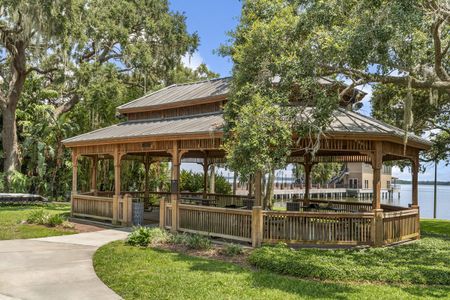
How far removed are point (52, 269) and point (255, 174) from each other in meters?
5.53

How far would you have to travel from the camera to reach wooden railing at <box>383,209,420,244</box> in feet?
42.5

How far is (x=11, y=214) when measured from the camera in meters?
19.2

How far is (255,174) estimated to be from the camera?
11.7 metres

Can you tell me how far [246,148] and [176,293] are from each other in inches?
154

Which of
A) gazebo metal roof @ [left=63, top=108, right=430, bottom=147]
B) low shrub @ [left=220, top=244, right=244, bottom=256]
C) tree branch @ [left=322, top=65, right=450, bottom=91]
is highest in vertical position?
tree branch @ [left=322, top=65, right=450, bottom=91]

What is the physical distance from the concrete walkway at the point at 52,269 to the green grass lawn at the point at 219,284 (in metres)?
0.40

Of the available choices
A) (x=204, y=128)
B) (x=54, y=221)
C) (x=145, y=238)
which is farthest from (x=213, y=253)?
(x=54, y=221)

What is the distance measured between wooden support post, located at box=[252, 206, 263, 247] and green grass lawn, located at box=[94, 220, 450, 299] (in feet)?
7.28

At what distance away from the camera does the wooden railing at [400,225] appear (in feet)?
42.5

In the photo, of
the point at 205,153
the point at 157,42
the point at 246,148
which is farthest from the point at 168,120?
the point at 157,42

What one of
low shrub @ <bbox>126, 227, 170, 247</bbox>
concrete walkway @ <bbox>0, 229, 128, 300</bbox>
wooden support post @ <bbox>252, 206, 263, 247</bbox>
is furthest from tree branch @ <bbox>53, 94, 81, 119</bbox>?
wooden support post @ <bbox>252, 206, 263, 247</bbox>

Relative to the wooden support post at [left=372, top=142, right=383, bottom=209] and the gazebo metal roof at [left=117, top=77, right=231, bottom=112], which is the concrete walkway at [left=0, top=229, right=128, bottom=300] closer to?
the gazebo metal roof at [left=117, top=77, right=231, bottom=112]

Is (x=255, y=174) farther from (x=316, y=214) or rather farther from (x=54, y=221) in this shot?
(x=54, y=221)

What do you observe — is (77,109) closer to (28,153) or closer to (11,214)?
(28,153)
